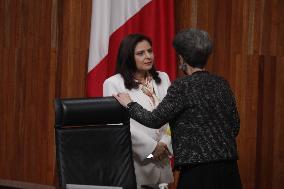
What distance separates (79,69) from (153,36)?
3.06 feet

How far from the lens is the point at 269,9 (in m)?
4.25

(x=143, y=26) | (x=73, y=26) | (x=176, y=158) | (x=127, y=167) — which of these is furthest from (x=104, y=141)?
(x=73, y=26)

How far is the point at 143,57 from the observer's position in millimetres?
3479

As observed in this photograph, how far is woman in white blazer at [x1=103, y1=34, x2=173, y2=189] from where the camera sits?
3.39 m

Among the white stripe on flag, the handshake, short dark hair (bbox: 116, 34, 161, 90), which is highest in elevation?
the white stripe on flag

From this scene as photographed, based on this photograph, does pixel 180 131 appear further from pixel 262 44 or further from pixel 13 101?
pixel 13 101

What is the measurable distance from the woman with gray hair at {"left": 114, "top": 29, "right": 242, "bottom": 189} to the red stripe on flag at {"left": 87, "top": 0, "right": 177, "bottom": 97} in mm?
1604

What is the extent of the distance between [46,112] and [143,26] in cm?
140

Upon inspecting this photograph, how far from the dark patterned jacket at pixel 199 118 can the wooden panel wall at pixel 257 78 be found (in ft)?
5.26

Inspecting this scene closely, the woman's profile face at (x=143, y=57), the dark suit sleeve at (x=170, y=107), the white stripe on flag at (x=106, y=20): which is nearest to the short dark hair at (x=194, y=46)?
the dark suit sleeve at (x=170, y=107)

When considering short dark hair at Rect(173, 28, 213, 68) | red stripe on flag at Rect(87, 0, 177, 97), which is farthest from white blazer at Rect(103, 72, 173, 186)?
red stripe on flag at Rect(87, 0, 177, 97)

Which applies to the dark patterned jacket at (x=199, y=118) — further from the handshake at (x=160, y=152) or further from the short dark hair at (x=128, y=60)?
the short dark hair at (x=128, y=60)

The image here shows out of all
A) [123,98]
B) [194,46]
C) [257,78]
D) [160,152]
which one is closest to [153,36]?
[257,78]

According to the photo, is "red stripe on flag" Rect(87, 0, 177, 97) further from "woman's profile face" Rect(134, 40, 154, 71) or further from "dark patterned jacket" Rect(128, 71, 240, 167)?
"dark patterned jacket" Rect(128, 71, 240, 167)
